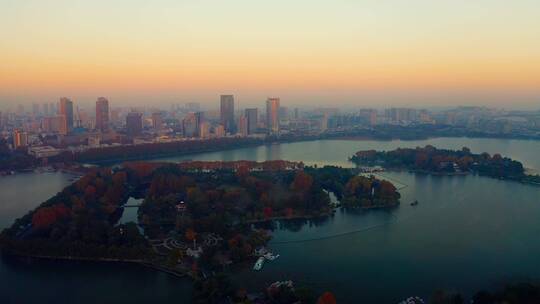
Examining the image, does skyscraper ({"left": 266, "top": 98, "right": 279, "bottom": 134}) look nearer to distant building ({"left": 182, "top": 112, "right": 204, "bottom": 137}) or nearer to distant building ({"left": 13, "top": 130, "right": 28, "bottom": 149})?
distant building ({"left": 182, "top": 112, "right": 204, "bottom": 137})

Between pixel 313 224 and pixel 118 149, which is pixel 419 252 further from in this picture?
pixel 118 149

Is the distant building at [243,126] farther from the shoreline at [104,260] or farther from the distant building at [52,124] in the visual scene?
the shoreline at [104,260]

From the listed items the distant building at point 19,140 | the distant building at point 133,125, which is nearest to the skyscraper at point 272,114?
the distant building at point 133,125

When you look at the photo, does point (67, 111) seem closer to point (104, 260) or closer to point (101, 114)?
point (101, 114)

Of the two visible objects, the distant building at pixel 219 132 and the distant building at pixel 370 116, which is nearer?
the distant building at pixel 219 132

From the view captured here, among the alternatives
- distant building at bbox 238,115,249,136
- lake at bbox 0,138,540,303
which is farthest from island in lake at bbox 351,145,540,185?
distant building at bbox 238,115,249,136

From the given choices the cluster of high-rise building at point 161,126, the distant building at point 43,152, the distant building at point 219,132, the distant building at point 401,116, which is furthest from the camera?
the distant building at point 401,116

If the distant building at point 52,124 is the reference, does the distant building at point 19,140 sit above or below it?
below
